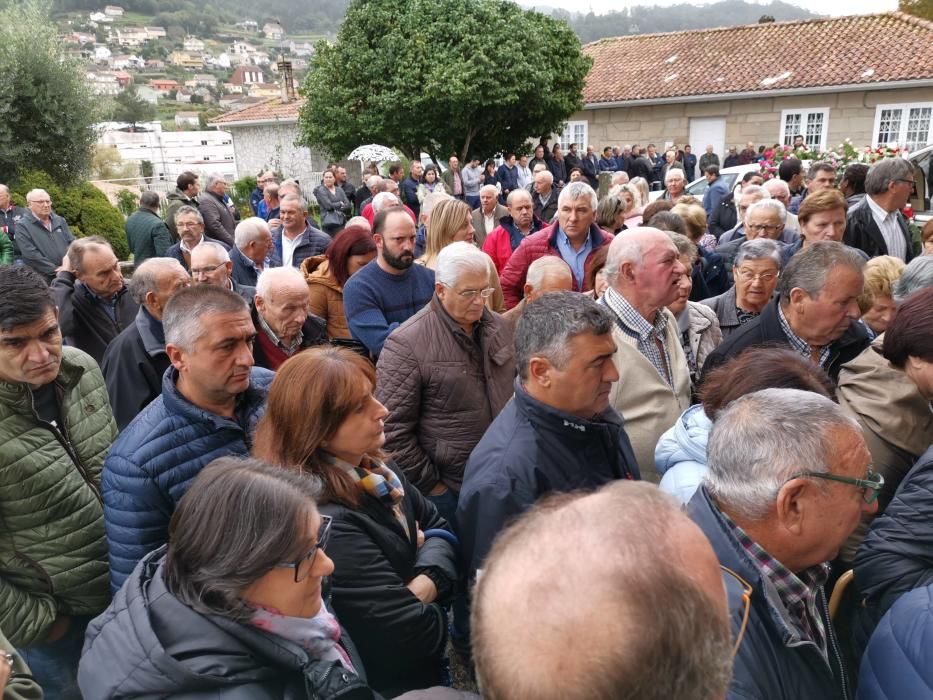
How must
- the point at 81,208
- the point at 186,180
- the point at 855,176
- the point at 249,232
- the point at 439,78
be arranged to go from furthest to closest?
the point at 439,78 < the point at 81,208 < the point at 186,180 < the point at 855,176 < the point at 249,232

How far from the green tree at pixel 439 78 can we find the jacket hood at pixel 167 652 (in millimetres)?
20546

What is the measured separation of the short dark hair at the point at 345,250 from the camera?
4.64 m

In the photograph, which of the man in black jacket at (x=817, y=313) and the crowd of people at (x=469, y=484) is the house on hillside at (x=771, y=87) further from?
the man in black jacket at (x=817, y=313)

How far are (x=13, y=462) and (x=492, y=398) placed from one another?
1.88m

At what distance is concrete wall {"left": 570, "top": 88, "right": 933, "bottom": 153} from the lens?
2258 centimetres

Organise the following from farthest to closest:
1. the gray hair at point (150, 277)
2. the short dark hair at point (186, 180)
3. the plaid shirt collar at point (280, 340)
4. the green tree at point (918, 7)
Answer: the green tree at point (918, 7), the short dark hair at point (186, 180), the plaid shirt collar at point (280, 340), the gray hair at point (150, 277)

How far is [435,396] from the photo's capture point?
3096 mm

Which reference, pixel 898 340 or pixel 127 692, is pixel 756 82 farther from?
pixel 127 692

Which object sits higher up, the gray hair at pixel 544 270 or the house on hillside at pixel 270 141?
the house on hillside at pixel 270 141

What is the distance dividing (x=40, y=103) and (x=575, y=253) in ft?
40.9

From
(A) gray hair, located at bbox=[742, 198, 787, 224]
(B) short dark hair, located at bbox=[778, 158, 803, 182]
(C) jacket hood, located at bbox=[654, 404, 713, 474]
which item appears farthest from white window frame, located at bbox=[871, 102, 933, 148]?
(C) jacket hood, located at bbox=[654, 404, 713, 474]

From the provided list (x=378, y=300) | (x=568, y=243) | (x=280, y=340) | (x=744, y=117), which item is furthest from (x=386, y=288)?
(x=744, y=117)

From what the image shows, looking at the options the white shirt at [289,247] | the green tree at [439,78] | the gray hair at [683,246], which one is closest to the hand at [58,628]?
the gray hair at [683,246]

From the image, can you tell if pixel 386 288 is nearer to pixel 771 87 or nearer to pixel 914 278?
pixel 914 278
